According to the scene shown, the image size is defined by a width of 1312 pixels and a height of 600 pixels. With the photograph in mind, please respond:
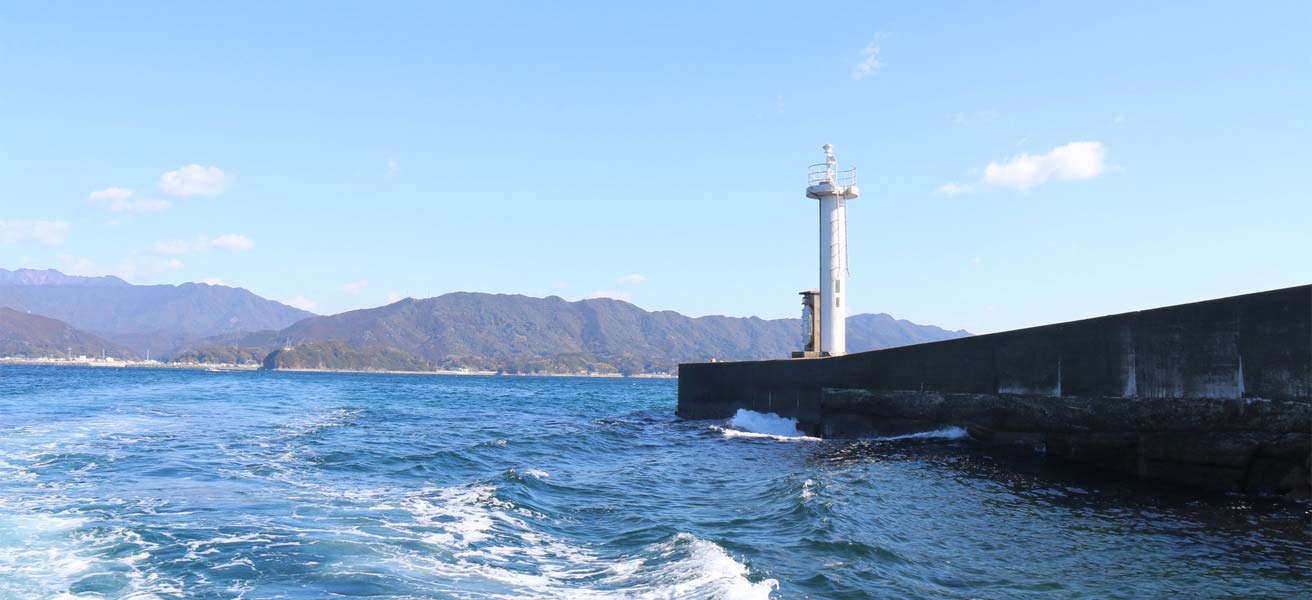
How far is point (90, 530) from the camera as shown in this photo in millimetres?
8305

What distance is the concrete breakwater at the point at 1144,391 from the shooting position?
1005cm

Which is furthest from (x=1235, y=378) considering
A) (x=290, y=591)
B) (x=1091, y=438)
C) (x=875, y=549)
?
(x=290, y=591)

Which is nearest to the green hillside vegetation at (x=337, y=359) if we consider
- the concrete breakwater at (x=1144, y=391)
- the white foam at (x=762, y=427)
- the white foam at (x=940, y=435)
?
the white foam at (x=762, y=427)

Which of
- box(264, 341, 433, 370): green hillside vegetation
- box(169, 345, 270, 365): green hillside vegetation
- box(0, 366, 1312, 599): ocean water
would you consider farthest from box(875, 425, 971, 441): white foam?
box(169, 345, 270, 365): green hillside vegetation

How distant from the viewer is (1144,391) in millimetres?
11641

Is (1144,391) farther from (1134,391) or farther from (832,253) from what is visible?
(832,253)

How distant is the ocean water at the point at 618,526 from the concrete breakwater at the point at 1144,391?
0.55 metres

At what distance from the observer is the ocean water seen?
21.8 ft

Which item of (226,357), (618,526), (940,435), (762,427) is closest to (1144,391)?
(940,435)

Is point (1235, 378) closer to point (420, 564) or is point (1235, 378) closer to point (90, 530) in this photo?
point (420, 564)

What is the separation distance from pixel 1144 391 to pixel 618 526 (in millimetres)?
8176

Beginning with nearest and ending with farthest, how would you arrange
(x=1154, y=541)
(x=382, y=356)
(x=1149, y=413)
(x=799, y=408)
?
(x=1154, y=541)
(x=1149, y=413)
(x=799, y=408)
(x=382, y=356)

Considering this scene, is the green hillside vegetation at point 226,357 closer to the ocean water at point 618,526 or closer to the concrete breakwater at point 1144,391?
the ocean water at point 618,526

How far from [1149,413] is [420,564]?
34.1 ft
